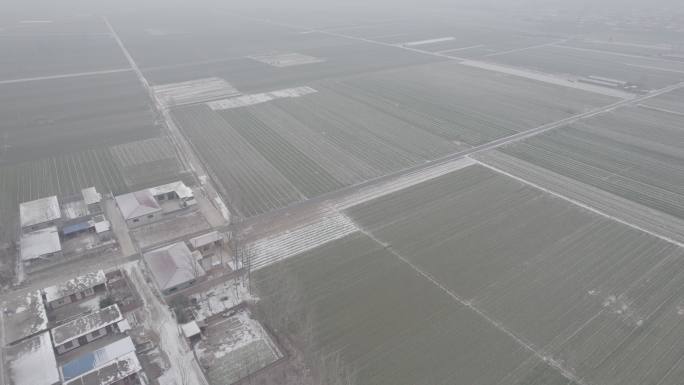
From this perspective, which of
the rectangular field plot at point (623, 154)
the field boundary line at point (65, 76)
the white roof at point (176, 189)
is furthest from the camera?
the field boundary line at point (65, 76)

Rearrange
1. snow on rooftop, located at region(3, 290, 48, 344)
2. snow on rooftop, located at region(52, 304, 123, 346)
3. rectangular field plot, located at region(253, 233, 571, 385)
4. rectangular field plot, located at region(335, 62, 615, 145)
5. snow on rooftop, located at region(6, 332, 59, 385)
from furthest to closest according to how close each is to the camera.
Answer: rectangular field plot, located at region(335, 62, 615, 145), snow on rooftop, located at region(3, 290, 48, 344), snow on rooftop, located at region(52, 304, 123, 346), rectangular field plot, located at region(253, 233, 571, 385), snow on rooftop, located at region(6, 332, 59, 385)

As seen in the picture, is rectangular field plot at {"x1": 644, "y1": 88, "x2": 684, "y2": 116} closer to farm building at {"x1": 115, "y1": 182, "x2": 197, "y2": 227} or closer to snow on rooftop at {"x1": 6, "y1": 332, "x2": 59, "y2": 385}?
farm building at {"x1": 115, "y1": 182, "x2": 197, "y2": 227}

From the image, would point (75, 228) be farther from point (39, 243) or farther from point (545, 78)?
point (545, 78)

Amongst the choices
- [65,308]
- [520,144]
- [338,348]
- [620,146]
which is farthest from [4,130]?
[620,146]

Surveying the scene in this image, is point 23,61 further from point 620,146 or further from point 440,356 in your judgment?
point 620,146

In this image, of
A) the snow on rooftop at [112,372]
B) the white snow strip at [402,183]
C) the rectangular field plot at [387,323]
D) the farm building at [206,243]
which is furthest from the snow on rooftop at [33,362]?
the white snow strip at [402,183]

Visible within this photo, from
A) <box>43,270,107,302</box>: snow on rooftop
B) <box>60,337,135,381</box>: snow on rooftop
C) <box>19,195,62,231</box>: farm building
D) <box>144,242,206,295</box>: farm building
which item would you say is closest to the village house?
<box>19,195,62,231</box>: farm building

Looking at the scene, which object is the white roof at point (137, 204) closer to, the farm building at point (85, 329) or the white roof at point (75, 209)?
the white roof at point (75, 209)
